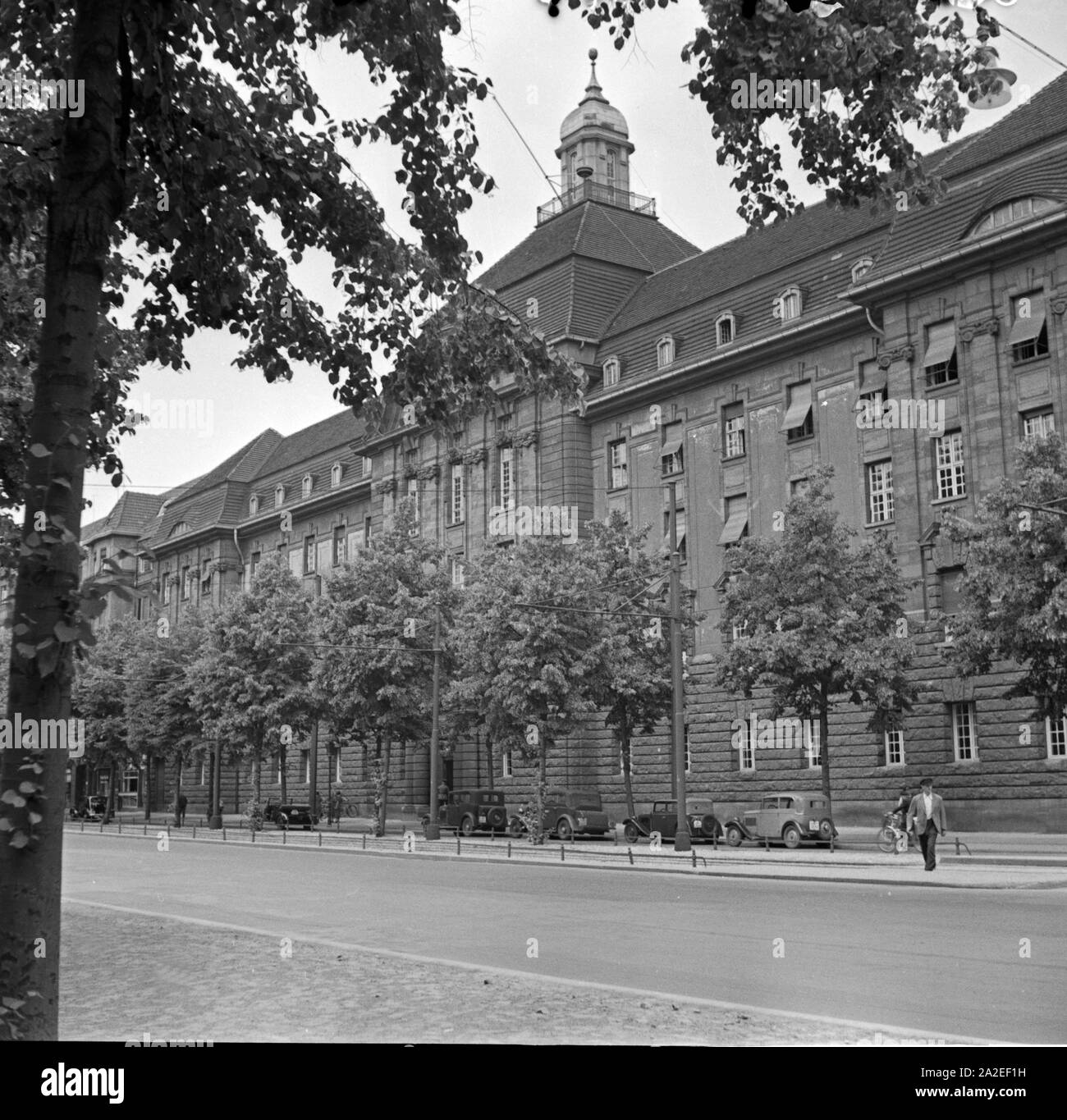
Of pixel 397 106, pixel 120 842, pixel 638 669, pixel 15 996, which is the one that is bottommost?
pixel 120 842

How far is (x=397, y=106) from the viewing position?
384 inches

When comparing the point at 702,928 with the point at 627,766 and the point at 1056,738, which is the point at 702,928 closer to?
the point at 1056,738

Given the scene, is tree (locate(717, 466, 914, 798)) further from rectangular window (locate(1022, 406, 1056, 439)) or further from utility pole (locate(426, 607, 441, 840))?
utility pole (locate(426, 607, 441, 840))

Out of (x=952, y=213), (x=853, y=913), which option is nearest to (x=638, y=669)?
(x=952, y=213)

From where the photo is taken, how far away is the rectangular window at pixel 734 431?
4903 cm

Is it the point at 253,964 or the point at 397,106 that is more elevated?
the point at 397,106

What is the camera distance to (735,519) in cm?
4819

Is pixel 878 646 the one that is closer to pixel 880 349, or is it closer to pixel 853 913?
pixel 880 349

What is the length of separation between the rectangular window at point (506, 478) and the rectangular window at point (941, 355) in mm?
21767

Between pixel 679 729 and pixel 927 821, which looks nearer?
pixel 927 821

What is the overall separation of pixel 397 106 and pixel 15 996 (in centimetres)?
675

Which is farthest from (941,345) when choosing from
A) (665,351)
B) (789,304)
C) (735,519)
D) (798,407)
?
(665,351)

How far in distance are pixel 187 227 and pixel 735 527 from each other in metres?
39.8
